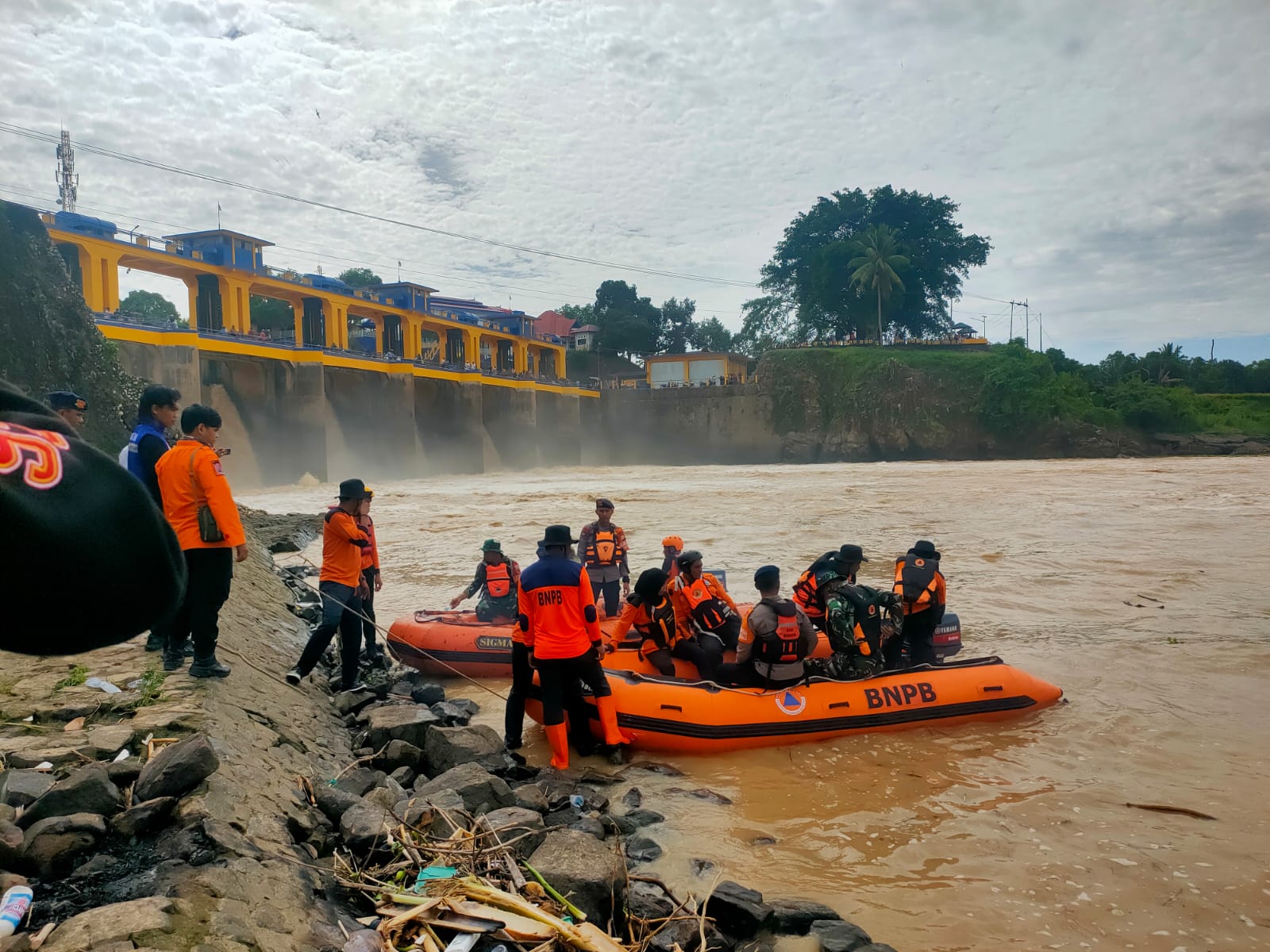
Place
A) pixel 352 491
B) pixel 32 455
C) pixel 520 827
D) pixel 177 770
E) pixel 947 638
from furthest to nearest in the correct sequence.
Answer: pixel 947 638
pixel 352 491
pixel 520 827
pixel 177 770
pixel 32 455

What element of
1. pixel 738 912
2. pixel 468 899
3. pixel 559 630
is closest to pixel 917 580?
pixel 559 630

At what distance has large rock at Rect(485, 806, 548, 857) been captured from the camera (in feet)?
11.7

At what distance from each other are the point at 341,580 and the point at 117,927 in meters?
4.06

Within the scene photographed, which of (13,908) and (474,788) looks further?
(474,788)

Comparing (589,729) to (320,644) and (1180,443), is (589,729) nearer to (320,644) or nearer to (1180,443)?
(320,644)

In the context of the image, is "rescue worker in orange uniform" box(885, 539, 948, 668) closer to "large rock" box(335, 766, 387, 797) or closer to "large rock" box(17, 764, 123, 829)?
Answer: "large rock" box(335, 766, 387, 797)

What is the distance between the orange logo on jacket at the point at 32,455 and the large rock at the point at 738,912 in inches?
131

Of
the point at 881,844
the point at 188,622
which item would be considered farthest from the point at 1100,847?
the point at 188,622

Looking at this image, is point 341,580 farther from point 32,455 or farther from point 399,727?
point 32,455

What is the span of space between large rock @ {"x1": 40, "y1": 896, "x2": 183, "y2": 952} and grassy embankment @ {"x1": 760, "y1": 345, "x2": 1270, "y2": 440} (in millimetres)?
46727

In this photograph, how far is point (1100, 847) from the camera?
4.27m

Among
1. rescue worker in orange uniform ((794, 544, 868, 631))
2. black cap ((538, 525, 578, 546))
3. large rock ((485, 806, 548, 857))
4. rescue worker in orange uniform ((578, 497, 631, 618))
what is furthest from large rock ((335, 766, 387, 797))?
rescue worker in orange uniform ((578, 497, 631, 618))

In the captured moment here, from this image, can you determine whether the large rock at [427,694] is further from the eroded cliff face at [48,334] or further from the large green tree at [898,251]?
the large green tree at [898,251]

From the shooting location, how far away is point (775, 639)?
5957mm
